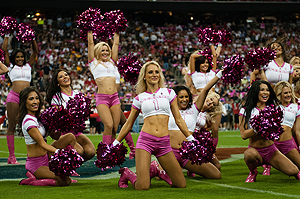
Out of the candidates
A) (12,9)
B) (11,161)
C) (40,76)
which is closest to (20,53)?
(11,161)

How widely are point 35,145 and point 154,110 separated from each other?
1476mm

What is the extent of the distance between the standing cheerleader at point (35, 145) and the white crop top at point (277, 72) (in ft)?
12.7

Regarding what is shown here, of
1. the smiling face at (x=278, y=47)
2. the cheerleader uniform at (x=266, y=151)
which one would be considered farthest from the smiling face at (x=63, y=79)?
the smiling face at (x=278, y=47)

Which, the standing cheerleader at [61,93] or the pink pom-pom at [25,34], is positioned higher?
the pink pom-pom at [25,34]

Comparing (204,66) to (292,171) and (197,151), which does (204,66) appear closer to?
(292,171)

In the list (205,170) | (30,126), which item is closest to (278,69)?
(205,170)

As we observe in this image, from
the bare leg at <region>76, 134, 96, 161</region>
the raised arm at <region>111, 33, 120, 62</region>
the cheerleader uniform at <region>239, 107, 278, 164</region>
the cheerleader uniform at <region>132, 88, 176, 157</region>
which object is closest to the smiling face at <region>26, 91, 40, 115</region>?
the bare leg at <region>76, 134, 96, 161</region>

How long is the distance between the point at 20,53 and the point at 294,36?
72.0 ft

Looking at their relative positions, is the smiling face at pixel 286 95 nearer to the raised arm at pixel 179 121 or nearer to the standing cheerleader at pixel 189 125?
the standing cheerleader at pixel 189 125

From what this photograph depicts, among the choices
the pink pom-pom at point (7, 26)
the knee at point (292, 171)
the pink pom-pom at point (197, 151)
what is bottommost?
the knee at point (292, 171)

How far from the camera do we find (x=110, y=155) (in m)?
4.56

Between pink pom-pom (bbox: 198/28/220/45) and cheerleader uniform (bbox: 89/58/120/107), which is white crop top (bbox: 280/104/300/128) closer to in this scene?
pink pom-pom (bbox: 198/28/220/45)

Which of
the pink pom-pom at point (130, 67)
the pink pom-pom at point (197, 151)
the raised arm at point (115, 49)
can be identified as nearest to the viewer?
the pink pom-pom at point (197, 151)

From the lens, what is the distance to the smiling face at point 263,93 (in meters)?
5.34
